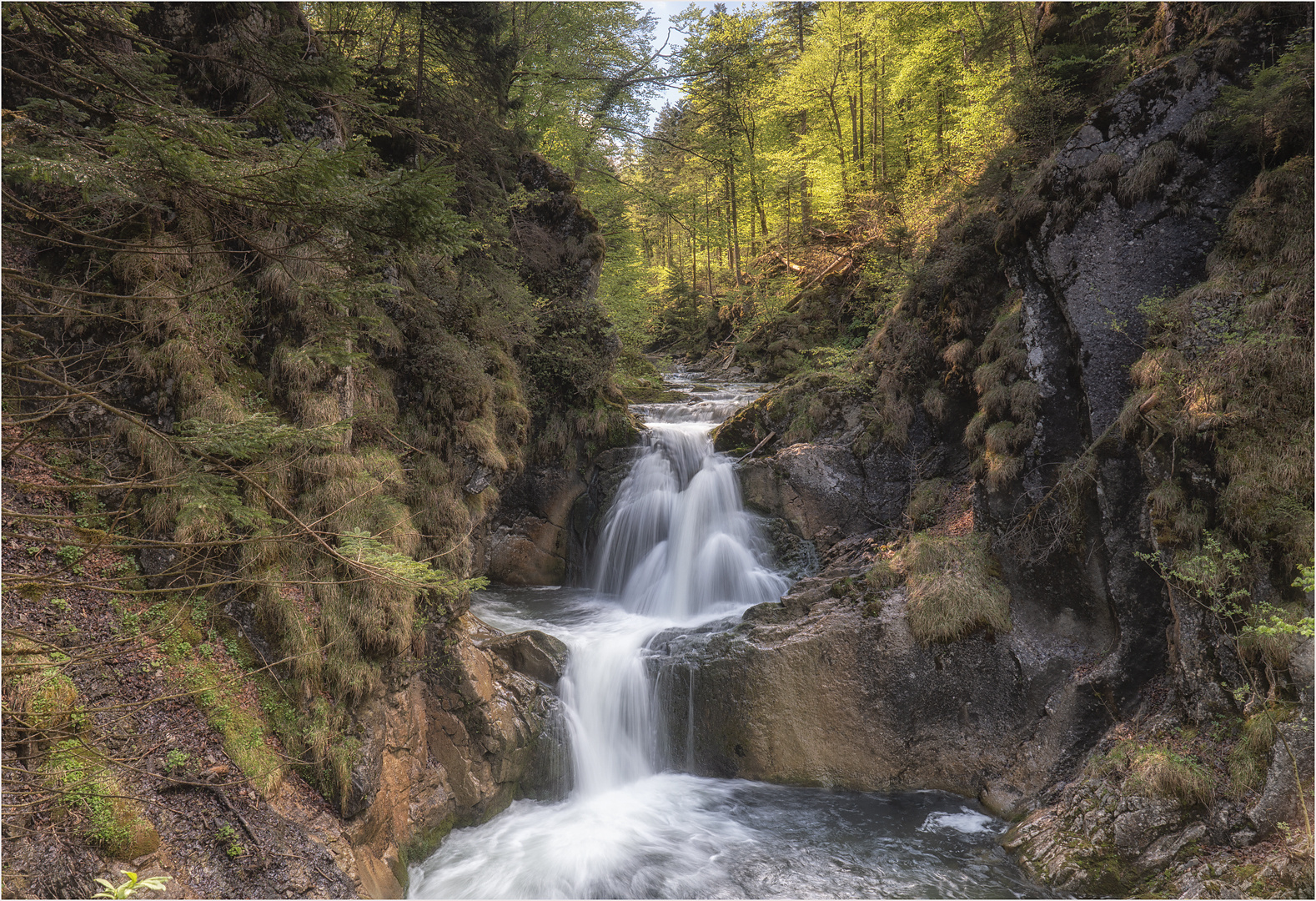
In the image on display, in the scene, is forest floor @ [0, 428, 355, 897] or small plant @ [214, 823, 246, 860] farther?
small plant @ [214, 823, 246, 860]

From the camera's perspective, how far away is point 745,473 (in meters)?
11.2

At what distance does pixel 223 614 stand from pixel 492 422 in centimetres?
433

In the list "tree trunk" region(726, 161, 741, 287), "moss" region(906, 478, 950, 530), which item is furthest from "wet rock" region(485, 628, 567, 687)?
"tree trunk" region(726, 161, 741, 287)

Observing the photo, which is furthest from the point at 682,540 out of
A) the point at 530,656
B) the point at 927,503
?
the point at 927,503

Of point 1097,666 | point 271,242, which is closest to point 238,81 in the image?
point 271,242

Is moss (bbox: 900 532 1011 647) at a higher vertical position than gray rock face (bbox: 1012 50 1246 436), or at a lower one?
lower

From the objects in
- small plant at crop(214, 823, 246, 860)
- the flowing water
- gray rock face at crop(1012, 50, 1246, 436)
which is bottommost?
the flowing water

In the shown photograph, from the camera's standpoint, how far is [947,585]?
7.93 m

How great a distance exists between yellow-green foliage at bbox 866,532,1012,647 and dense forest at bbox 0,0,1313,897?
11 cm

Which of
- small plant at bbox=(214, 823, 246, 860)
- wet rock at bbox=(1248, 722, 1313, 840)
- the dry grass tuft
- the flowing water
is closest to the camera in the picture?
small plant at bbox=(214, 823, 246, 860)

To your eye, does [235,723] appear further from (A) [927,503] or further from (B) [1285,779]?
(A) [927,503]

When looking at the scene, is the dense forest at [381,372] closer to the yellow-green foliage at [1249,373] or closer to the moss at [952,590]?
the yellow-green foliage at [1249,373]

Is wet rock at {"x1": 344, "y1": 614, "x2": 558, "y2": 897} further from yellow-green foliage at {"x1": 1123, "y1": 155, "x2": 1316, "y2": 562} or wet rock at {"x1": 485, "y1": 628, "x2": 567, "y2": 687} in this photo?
yellow-green foliage at {"x1": 1123, "y1": 155, "x2": 1316, "y2": 562}

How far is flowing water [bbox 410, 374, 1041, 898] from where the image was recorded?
6066mm
